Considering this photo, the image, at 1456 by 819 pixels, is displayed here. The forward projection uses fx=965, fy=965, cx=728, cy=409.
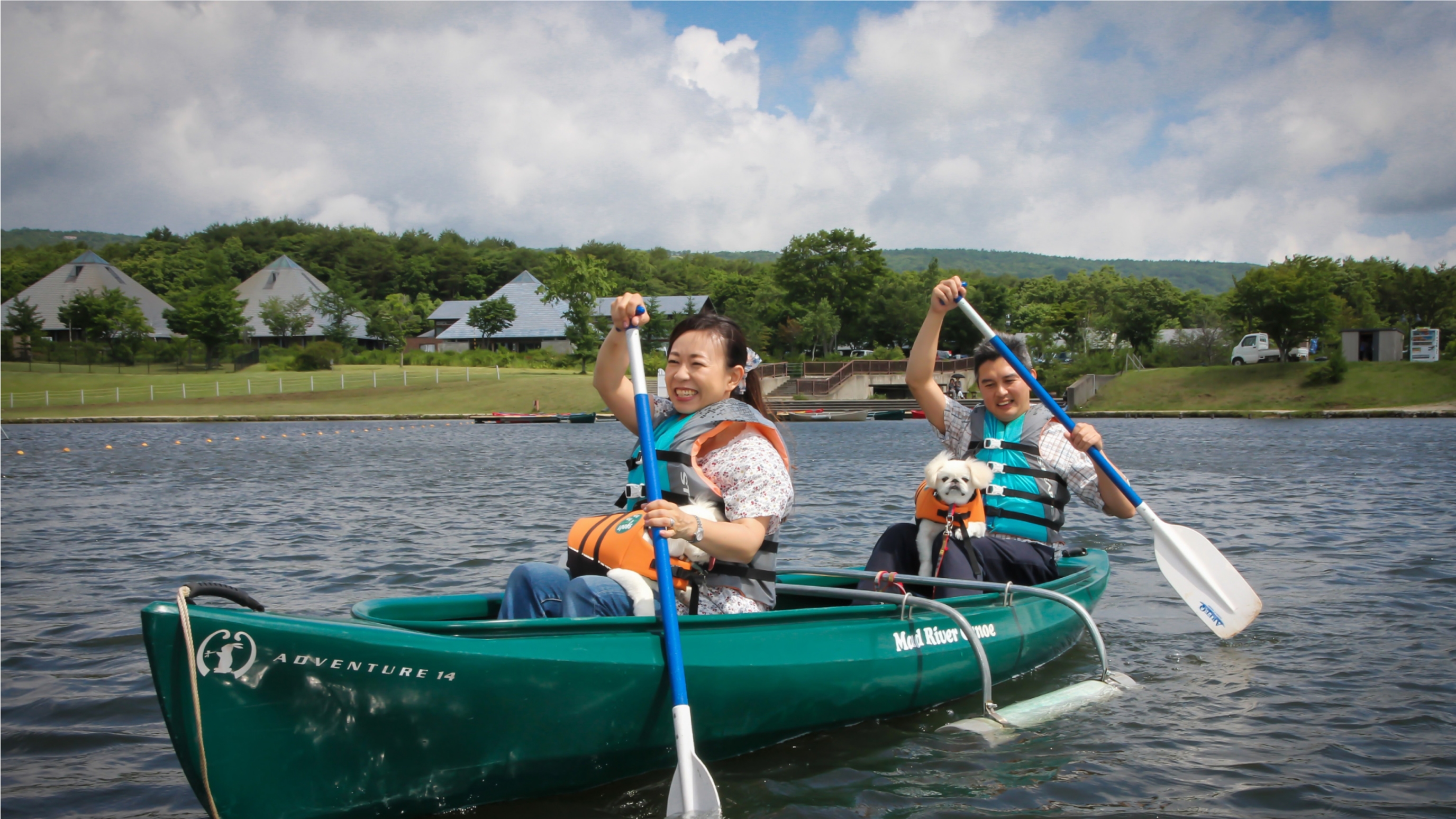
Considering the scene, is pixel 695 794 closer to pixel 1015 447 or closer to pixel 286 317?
pixel 1015 447

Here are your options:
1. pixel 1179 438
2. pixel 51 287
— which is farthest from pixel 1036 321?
pixel 51 287

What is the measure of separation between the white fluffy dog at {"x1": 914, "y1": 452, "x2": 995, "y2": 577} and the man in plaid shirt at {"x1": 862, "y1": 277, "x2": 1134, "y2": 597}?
137 mm

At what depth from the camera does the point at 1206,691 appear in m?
5.57

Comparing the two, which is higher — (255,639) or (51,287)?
(51,287)

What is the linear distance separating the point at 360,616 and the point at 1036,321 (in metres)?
82.0

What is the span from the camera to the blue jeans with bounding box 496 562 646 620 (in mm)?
3762

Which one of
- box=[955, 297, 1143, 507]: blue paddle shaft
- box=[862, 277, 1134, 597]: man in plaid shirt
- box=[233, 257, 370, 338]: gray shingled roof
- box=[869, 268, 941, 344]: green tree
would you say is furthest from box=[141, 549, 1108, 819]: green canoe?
box=[233, 257, 370, 338]: gray shingled roof

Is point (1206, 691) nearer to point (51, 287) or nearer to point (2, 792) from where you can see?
point (2, 792)

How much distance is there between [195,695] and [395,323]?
70.0 metres

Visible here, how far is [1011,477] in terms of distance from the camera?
214 inches

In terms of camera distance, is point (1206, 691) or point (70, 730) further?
point (1206, 691)

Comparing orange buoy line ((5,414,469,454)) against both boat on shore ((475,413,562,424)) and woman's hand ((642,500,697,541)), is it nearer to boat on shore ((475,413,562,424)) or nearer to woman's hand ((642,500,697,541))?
boat on shore ((475,413,562,424))

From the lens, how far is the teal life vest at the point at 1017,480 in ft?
17.7

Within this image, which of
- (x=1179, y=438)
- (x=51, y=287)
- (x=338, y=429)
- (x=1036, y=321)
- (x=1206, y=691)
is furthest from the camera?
(x=1036, y=321)
